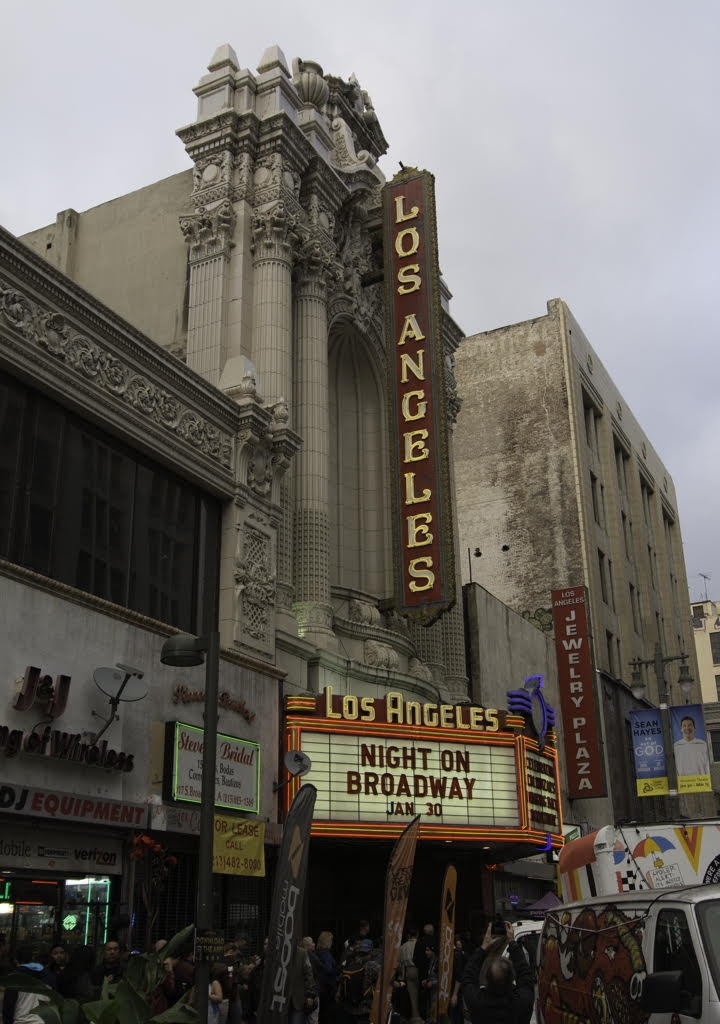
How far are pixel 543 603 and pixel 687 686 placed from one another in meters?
15.4

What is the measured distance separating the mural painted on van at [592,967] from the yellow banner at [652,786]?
Result: 2120cm

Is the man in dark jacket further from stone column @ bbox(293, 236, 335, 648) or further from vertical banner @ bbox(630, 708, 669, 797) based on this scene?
vertical banner @ bbox(630, 708, 669, 797)

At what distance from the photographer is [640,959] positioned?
7492 mm

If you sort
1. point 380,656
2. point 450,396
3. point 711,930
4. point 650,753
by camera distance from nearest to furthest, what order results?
point 711,930
point 380,656
point 650,753
point 450,396

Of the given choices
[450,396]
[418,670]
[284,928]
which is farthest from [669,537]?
[284,928]

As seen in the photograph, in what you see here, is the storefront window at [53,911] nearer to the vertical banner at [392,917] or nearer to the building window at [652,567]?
the vertical banner at [392,917]

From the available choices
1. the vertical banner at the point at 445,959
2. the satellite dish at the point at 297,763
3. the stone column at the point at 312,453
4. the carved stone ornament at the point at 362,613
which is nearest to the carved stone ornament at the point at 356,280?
the stone column at the point at 312,453

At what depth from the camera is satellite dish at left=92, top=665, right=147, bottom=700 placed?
628 inches

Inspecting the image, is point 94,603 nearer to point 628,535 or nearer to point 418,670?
point 418,670

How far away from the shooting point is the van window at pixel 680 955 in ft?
22.6

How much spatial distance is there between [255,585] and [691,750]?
15612mm

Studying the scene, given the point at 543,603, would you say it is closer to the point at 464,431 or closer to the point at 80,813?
the point at 464,431

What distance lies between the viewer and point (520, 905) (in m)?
28.5

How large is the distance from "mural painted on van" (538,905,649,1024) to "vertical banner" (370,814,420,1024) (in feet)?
7.49
